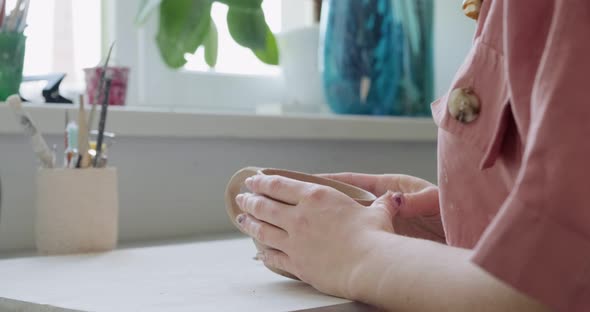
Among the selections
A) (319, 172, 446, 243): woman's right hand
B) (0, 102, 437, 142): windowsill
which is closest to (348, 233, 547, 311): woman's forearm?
(319, 172, 446, 243): woman's right hand

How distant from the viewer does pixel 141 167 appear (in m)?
1.11

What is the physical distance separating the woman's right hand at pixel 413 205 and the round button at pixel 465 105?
0.12m

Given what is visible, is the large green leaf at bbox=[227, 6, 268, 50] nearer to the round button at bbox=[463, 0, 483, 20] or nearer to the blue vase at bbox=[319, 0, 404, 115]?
the blue vase at bbox=[319, 0, 404, 115]

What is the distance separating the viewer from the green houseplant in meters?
1.14

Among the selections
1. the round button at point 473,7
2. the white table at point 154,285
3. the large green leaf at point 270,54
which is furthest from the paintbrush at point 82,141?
the round button at point 473,7

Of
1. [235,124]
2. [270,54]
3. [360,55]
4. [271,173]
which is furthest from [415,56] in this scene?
[271,173]

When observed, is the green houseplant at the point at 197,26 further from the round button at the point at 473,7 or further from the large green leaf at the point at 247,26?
the round button at the point at 473,7

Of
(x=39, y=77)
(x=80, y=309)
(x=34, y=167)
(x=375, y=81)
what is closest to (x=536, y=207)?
(x=80, y=309)

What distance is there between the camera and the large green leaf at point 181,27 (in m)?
1.14

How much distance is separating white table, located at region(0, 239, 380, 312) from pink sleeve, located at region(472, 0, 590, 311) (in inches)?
5.6

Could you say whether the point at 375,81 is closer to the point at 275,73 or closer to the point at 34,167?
the point at 275,73

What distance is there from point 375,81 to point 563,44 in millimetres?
957

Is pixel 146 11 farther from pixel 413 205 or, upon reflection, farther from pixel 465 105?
pixel 465 105

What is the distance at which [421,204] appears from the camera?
27.6 inches
